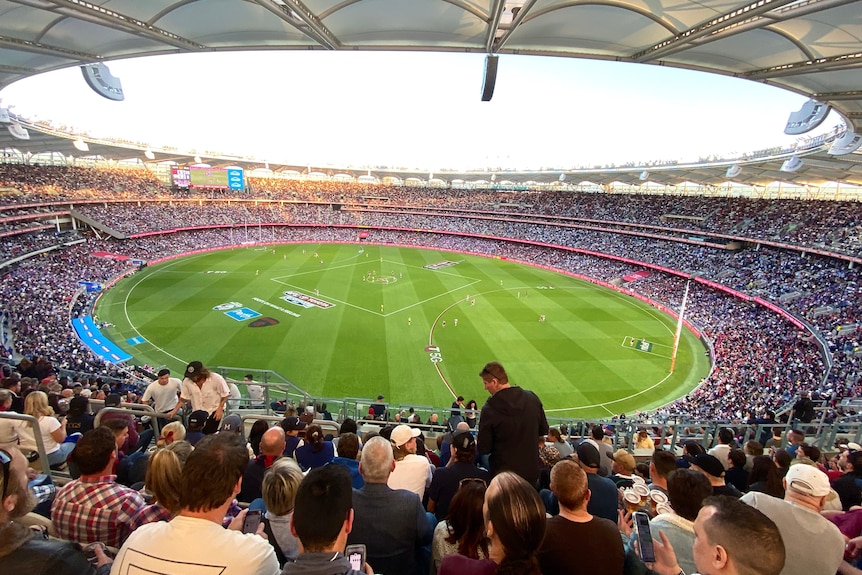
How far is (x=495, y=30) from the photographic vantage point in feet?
29.4

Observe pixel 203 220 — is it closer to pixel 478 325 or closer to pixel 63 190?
pixel 63 190

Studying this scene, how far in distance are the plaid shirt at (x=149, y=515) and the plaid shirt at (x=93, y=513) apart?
0.16ft

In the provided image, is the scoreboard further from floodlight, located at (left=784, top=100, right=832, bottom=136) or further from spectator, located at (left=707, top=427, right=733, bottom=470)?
spectator, located at (left=707, top=427, right=733, bottom=470)

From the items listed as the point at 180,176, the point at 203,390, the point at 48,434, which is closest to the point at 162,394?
the point at 203,390

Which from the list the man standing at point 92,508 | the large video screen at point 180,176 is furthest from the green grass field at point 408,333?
the large video screen at point 180,176

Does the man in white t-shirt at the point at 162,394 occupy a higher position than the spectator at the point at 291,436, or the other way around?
the spectator at the point at 291,436

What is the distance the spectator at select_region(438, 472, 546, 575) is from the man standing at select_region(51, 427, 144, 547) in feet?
8.67

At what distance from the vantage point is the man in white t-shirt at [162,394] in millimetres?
8289

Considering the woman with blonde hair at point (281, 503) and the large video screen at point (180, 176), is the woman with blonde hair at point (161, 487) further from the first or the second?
A: the large video screen at point (180, 176)

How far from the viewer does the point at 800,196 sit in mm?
40875

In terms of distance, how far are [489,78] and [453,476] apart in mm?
9050

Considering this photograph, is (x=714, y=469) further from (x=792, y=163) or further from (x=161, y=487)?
(x=792, y=163)

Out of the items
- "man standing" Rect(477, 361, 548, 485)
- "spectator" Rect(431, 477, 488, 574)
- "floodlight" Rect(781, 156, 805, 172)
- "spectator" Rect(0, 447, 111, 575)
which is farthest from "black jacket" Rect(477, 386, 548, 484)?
"floodlight" Rect(781, 156, 805, 172)

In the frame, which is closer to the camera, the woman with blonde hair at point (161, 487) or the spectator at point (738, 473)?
the woman with blonde hair at point (161, 487)
